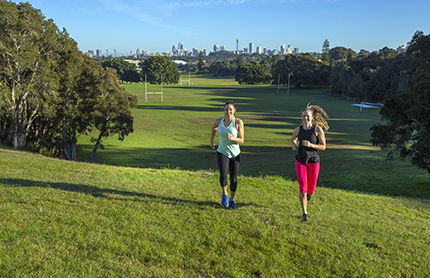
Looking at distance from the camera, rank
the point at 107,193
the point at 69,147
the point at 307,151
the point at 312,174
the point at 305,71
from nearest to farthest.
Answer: the point at 307,151 → the point at 312,174 → the point at 107,193 → the point at 69,147 → the point at 305,71

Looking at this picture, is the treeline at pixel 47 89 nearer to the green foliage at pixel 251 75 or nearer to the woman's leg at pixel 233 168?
the woman's leg at pixel 233 168

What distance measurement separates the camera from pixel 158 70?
15700 cm

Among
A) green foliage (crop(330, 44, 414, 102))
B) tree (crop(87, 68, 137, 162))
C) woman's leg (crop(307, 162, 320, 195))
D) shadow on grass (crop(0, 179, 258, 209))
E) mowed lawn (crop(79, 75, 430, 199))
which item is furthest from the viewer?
green foliage (crop(330, 44, 414, 102))

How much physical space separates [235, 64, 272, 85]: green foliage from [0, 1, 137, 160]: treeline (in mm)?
125940

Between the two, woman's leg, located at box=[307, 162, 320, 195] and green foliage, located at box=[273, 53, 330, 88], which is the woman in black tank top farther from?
green foliage, located at box=[273, 53, 330, 88]

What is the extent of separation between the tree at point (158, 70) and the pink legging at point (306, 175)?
151131 millimetres


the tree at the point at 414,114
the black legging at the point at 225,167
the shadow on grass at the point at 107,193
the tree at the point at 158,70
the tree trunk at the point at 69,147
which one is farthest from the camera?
the tree at the point at 158,70

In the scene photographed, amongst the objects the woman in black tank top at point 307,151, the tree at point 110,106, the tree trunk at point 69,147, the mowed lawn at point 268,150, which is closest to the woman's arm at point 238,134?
the woman in black tank top at point 307,151

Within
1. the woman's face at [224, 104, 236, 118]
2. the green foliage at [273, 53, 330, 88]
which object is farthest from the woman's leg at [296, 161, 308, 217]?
the green foliage at [273, 53, 330, 88]

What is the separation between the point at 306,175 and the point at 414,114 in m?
12.8

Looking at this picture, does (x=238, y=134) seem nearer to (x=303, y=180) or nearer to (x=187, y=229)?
(x=303, y=180)

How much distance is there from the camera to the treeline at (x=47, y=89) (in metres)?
25.4

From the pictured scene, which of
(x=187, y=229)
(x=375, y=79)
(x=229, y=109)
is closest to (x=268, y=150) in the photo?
(x=229, y=109)

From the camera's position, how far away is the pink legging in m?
6.89
